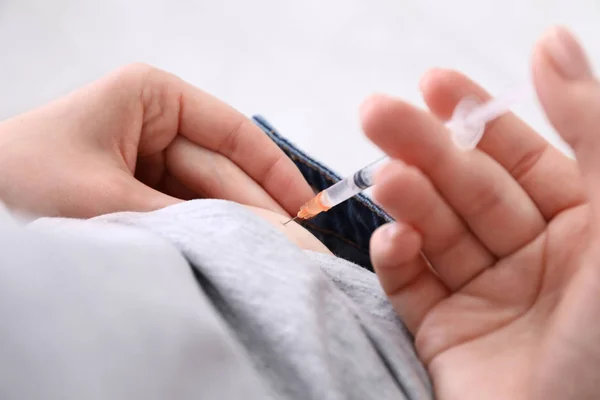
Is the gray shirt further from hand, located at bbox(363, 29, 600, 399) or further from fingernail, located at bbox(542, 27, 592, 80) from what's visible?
fingernail, located at bbox(542, 27, 592, 80)

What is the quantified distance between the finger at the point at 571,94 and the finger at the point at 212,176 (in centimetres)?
28

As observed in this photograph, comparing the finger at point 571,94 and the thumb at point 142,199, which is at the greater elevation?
the finger at point 571,94

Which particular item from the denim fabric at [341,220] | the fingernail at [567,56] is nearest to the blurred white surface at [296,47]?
the denim fabric at [341,220]

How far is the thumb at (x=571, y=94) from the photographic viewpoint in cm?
23

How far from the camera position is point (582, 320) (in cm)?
25

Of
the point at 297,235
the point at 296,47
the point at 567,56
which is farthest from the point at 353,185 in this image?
the point at 296,47

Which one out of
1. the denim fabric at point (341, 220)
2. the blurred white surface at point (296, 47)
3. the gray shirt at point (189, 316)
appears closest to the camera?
the gray shirt at point (189, 316)

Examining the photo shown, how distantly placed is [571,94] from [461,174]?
91 millimetres

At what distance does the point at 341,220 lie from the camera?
501 mm

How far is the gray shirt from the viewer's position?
230 mm

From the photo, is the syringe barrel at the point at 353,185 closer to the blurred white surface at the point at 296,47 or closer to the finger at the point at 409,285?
the finger at the point at 409,285

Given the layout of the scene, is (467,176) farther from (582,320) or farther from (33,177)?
(33,177)

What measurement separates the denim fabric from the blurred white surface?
125mm

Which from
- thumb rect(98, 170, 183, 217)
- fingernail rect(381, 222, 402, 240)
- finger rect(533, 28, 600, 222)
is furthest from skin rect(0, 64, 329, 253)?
finger rect(533, 28, 600, 222)
